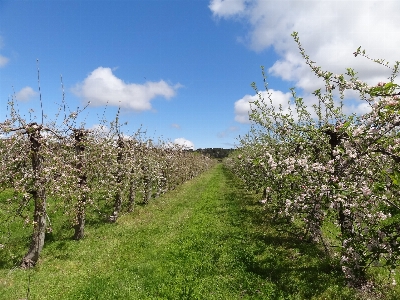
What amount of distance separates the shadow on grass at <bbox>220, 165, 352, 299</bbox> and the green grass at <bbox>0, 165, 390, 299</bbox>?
4 cm

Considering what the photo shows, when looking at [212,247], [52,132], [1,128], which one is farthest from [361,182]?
[1,128]

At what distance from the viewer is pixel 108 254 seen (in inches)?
601

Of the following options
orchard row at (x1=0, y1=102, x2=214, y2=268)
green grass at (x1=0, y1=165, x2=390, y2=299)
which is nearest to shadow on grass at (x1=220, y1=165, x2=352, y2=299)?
green grass at (x1=0, y1=165, x2=390, y2=299)

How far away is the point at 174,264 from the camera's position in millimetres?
13797

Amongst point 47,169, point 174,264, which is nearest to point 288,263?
point 174,264

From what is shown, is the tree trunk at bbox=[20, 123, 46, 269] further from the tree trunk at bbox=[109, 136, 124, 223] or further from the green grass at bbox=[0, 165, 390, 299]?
the tree trunk at bbox=[109, 136, 124, 223]

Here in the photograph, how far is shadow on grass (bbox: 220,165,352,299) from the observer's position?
11328 mm

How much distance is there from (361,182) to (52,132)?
1299cm

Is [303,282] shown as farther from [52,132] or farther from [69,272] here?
[52,132]

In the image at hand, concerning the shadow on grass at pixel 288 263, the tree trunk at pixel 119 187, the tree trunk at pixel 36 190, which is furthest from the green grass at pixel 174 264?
the tree trunk at pixel 119 187

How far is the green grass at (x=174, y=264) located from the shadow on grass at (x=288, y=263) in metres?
0.04

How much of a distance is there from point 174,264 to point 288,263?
510cm

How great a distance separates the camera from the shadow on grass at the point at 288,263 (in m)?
11.3

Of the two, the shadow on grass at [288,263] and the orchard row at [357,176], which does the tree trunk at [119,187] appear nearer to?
the shadow on grass at [288,263]
